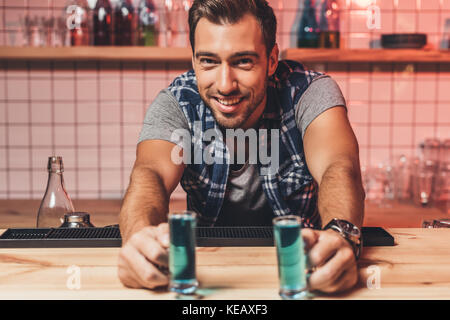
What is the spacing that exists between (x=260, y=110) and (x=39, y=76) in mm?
1480

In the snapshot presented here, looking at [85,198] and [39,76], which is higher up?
[39,76]

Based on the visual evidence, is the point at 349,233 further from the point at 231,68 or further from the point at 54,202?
the point at 54,202

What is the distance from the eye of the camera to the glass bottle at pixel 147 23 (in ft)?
7.80

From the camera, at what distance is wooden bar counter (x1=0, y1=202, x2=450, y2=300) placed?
2.58ft

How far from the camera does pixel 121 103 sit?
2.58 m

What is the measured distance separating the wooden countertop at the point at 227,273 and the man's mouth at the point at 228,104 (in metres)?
0.48

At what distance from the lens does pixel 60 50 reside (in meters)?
2.30

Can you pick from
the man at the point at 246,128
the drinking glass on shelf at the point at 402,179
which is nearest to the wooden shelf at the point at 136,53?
the drinking glass on shelf at the point at 402,179

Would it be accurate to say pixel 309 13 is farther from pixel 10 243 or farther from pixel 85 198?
pixel 10 243

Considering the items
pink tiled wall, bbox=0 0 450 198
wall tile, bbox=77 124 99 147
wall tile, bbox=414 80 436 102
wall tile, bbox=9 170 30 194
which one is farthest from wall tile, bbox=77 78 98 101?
wall tile, bbox=414 80 436 102

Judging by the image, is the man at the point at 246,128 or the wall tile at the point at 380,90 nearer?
the man at the point at 246,128

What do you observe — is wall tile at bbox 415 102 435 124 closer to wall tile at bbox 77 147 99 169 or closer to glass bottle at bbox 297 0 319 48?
glass bottle at bbox 297 0 319 48

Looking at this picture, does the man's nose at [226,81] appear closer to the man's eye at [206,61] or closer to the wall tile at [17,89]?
the man's eye at [206,61]
